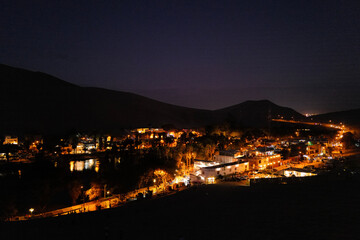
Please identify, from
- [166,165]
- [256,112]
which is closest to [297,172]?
[166,165]

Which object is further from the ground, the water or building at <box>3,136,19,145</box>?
building at <box>3,136,19,145</box>

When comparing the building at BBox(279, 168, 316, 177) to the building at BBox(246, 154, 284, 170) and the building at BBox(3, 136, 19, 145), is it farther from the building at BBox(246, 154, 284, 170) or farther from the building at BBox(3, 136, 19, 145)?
the building at BBox(3, 136, 19, 145)

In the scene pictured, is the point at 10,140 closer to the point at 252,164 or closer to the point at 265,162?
the point at 252,164

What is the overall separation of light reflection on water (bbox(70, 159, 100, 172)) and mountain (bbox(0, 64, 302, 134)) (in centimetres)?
1191

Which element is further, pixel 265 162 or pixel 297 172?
pixel 265 162

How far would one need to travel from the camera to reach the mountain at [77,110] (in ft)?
151

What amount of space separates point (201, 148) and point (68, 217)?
18.1 m

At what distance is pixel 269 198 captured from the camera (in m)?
7.21

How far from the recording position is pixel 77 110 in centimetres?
5825

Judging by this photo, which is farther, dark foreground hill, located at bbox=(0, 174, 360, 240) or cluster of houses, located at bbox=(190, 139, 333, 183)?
cluster of houses, located at bbox=(190, 139, 333, 183)

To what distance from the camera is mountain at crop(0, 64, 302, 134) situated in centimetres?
4591

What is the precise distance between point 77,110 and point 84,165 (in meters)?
38.6

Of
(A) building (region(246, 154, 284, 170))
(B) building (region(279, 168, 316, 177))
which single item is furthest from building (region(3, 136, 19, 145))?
(B) building (region(279, 168, 316, 177))

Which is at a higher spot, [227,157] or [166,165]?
[227,157]
